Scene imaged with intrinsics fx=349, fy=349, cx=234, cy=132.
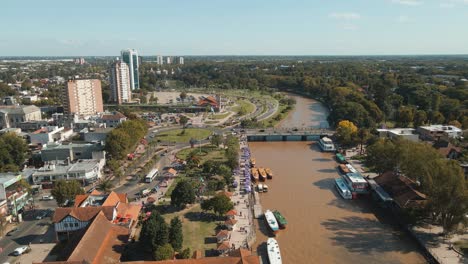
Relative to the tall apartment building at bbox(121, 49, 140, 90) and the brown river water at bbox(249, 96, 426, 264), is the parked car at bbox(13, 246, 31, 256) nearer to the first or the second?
the brown river water at bbox(249, 96, 426, 264)

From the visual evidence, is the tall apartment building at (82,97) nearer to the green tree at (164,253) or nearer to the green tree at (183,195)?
the green tree at (183,195)

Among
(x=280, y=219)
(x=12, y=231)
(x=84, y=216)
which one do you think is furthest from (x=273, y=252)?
(x=12, y=231)

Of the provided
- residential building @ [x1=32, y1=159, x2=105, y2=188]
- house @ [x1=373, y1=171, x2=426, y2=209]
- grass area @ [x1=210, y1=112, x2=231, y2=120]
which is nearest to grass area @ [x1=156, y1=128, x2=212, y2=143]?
grass area @ [x1=210, y1=112, x2=231, y2=120]

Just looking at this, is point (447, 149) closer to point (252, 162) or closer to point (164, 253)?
point (252, 162)

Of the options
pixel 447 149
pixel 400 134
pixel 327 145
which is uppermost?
pixel 400 134

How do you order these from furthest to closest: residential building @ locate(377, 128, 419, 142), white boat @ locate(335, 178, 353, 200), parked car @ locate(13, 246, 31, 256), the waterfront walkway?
residential building @ locate(377, 128, 419, 142)
white boat @ locate(335, 178, 353, 200)
the waterfront walkway
parked car @ locate(13, 246, 31, 256)

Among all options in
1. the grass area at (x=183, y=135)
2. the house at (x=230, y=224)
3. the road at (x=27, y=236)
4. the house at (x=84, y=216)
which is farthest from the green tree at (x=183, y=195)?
the grass area at (x=183, y=135)
